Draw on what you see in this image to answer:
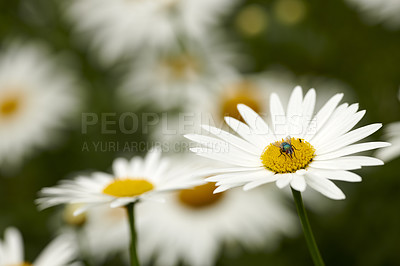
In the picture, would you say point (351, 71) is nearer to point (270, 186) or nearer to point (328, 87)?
point (328, 87)

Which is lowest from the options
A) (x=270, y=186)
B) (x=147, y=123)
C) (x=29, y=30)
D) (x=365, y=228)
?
(x=365, y=228)

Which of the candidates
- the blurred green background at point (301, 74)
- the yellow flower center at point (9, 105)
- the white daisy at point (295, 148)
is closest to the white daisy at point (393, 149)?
the white daisy at point (295, 148)

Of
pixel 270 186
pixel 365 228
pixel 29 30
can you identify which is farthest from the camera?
pixel 29 30

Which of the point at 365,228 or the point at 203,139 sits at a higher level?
the point at 203,139

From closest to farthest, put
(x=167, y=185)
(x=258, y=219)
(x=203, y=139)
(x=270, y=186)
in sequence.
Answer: (x=203, y=139) < (x=167, y=185) < (x=258, y=219) < (x=270, y=186)

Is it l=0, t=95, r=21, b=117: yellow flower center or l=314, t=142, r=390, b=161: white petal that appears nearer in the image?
l=314, t=142, r=390, b=161: white petal

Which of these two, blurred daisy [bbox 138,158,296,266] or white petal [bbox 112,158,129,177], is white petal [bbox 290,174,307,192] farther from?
blurred daisy [bbox 138,158,296,266]

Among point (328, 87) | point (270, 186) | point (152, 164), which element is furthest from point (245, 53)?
point (152, 164)

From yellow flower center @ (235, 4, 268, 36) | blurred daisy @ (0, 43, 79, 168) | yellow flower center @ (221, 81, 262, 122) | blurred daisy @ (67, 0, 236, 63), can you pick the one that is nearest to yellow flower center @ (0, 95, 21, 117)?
blurred daisy @ (0, 43, 79, 168)

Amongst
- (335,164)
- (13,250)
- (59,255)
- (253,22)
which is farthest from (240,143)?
(253,22)
